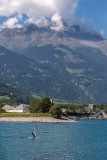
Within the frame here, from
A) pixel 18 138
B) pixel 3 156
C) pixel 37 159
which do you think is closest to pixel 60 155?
pixel 37 159

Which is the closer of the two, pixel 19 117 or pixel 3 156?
pixel 3 156

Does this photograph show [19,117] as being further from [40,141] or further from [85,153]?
[85,153]

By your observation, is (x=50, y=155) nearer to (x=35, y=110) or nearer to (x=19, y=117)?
(x=19, y=117)

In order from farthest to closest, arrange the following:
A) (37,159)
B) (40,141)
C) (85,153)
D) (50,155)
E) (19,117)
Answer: (19,117) → (40,141) → (85,153) → (50,155) → (37,159)

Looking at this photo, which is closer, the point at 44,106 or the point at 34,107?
the point at 44,106

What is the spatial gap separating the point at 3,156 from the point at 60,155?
11.1m

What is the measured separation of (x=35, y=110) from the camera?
163m

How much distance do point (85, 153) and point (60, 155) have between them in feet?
21.0

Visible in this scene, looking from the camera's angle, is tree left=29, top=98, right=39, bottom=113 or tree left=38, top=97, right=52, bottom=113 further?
tree left=29, top=98, right=39, bottom=113

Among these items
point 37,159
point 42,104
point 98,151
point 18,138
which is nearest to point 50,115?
point 42,104

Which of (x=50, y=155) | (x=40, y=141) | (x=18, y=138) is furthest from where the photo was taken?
(x=18, y=138)

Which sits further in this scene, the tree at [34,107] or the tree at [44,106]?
the tree at [34,107]

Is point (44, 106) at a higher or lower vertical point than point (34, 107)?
higher

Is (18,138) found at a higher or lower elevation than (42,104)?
lower
